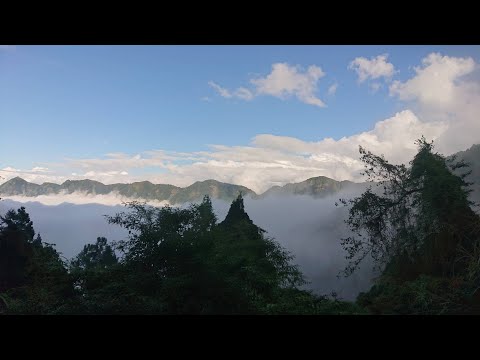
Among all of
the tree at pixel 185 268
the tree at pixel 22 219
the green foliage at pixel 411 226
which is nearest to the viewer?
the tree at pixel 185 268

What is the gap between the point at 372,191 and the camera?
9508 millimetres

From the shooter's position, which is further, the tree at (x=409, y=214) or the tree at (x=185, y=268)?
the tree at (x=409, y=214)

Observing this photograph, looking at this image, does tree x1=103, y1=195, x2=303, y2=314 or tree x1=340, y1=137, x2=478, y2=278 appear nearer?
tree x1=103, y1=195, x2=303, y2=314

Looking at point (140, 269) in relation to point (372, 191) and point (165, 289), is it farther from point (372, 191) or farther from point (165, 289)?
point (372, 191)

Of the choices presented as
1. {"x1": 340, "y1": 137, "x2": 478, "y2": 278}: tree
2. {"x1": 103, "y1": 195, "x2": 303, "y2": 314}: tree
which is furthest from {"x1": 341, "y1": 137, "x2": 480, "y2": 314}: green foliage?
{"x1": 103, "y1": 195, "x2": 303, "y2": 314}: tree

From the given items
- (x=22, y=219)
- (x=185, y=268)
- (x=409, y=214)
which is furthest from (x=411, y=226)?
(x=22, y=219)

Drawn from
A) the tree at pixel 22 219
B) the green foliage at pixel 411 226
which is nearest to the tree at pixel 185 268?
the green foliage at pixel 411 226

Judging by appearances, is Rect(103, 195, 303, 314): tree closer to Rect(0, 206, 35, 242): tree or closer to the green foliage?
the green foliage

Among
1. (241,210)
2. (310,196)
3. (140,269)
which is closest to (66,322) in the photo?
(140,269)

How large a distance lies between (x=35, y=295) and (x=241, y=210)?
938 centimetres

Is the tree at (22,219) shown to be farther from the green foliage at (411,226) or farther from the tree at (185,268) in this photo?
the green foliage at (411,226)

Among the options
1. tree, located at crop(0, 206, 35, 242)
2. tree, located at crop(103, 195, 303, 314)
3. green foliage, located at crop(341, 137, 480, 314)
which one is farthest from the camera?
tree, located at crop(0, 206, 35, 242)
